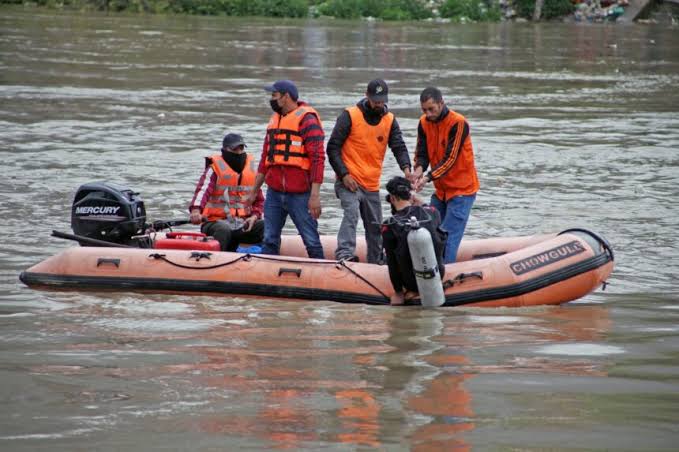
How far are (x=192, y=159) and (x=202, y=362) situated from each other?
9062mm

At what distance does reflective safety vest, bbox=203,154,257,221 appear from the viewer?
845cm

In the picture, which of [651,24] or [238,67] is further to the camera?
[651,24]

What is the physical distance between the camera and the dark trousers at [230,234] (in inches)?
332

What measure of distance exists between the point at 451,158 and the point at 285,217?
4.00 feet

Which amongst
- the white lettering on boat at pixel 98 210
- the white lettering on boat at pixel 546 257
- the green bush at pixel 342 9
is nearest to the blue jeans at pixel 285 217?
the white lettering on boat at pixel 98 210

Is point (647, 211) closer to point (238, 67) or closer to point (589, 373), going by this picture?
point (589, 373)

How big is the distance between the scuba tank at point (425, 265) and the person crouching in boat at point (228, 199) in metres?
1.64

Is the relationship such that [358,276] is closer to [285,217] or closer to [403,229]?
[403,229]

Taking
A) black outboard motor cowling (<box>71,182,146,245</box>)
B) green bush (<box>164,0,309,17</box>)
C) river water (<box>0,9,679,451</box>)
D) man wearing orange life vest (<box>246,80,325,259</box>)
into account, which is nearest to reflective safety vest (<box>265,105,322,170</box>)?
man wearing orange life vest (<box>246,80,325,259</box>)

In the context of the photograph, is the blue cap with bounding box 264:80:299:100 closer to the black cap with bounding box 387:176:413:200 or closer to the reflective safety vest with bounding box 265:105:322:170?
the reflective safety vest with bounding box 265:105:322:170

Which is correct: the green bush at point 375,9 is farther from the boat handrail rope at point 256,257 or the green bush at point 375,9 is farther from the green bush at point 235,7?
the boat handrail rope at point 256,257

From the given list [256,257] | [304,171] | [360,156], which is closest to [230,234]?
[256,257]

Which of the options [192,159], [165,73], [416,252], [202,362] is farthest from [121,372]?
[165,73]

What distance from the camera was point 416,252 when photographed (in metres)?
7.24
